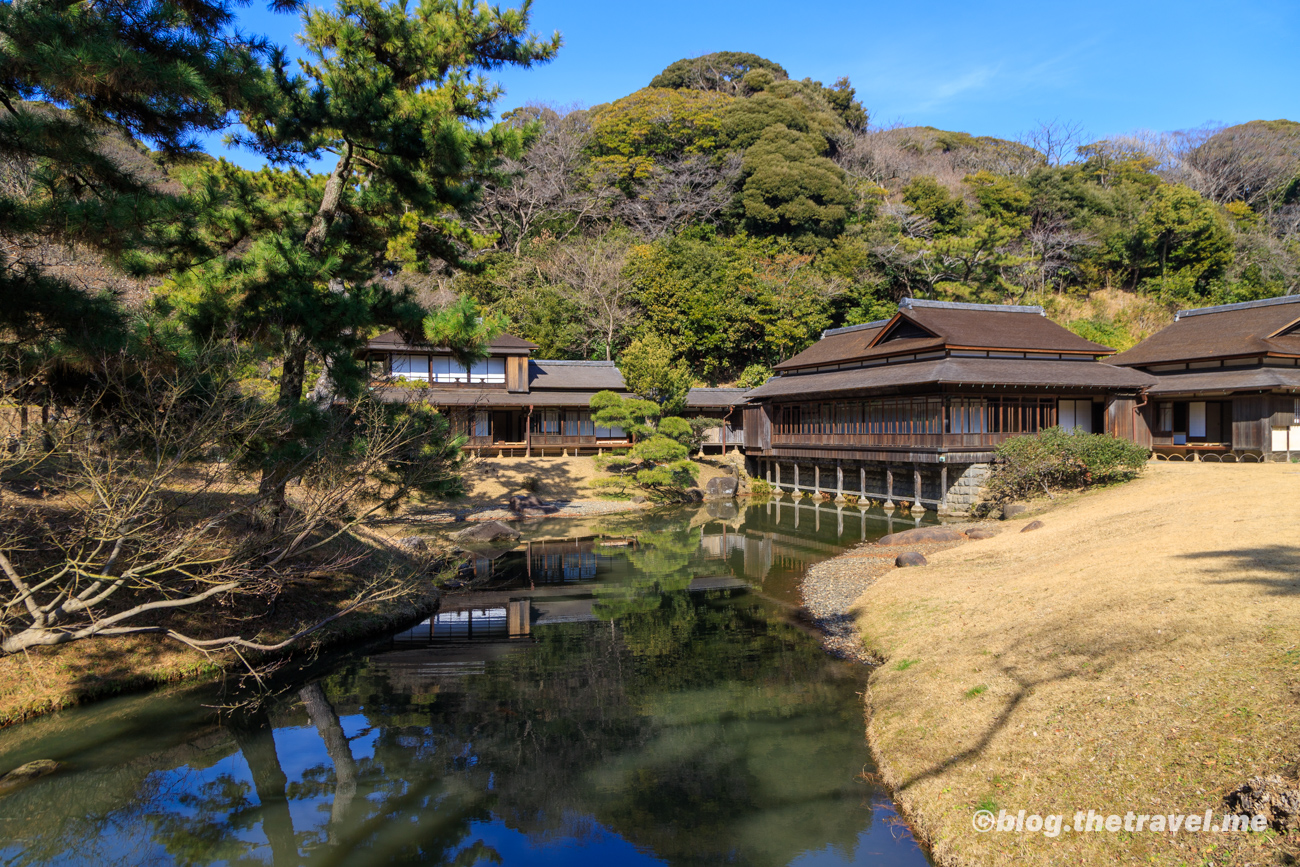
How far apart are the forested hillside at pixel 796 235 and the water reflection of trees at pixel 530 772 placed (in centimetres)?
2562

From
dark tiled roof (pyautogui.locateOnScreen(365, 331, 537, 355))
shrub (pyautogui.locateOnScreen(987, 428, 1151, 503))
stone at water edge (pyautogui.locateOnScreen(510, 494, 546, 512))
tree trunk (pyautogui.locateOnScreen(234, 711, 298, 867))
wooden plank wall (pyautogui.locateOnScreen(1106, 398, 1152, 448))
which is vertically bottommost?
tree trunk (pyautogui.locateOnScreen(234, 711, 298, 867))

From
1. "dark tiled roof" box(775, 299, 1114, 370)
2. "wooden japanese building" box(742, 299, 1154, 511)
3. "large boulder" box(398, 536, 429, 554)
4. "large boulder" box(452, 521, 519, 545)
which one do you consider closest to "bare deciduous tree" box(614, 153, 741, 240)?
"wooden japanese building" box(742, 299, 1154, 511)

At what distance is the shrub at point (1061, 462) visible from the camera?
17.2 m

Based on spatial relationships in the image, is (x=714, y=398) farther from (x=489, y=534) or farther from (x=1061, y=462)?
(x=1061, y=462)

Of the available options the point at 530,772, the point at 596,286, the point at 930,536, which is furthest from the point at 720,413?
the point at 530,772

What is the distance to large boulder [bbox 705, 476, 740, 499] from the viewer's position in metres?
28.5

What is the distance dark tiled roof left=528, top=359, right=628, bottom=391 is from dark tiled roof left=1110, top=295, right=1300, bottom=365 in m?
20.3

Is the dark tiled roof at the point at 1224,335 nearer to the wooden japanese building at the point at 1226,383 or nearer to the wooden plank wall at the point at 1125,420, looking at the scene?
the wooden japanese building at the point at 1226,383

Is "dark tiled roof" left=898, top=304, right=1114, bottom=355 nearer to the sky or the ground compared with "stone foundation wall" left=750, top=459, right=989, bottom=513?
nearer to the sky

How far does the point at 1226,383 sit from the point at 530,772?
78.5 feet

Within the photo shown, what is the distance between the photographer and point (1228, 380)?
69.8ft

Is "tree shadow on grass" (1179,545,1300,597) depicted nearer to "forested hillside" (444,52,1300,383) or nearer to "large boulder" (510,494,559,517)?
"large boulder" (510,494,559,517)

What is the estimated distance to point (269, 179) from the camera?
1277 centimetres

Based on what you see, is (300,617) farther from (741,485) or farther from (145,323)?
(741,485)
